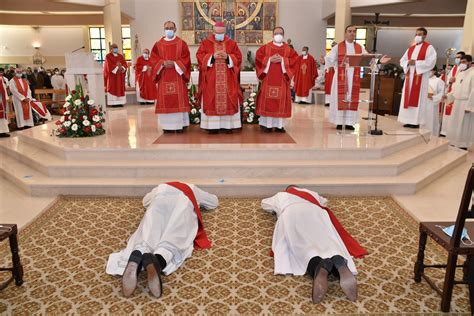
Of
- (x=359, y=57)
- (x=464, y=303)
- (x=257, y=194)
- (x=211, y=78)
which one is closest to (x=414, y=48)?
(x=359, y=57)

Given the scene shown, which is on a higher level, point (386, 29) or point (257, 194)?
point (386, 29)

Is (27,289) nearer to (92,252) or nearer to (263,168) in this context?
(92,252)

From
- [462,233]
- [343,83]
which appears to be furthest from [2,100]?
[462,233]

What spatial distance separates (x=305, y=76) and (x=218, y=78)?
6.55 m

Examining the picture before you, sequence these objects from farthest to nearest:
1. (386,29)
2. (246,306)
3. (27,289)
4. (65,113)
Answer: (386,29) < (65,113) < (27,289) < (246,306)

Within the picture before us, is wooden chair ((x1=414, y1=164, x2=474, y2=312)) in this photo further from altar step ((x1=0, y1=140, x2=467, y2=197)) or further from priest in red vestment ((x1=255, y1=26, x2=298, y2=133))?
priest in red vestment ((x1=255, y1=26, x2=298, y2=133))

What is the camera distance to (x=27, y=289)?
11.4 ft

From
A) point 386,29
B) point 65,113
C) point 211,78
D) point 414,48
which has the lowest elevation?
point 65,113

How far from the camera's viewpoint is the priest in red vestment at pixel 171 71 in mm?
7340

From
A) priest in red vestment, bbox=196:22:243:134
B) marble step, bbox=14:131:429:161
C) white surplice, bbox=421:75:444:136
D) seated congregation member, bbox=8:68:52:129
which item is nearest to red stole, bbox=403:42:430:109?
white surplice, bbox=421:75:444:136

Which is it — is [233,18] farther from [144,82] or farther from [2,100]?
[2,100]

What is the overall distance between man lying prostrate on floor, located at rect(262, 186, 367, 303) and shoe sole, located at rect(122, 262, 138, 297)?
1.20m

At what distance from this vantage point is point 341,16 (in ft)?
50.2

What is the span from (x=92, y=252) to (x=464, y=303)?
3.23 m
